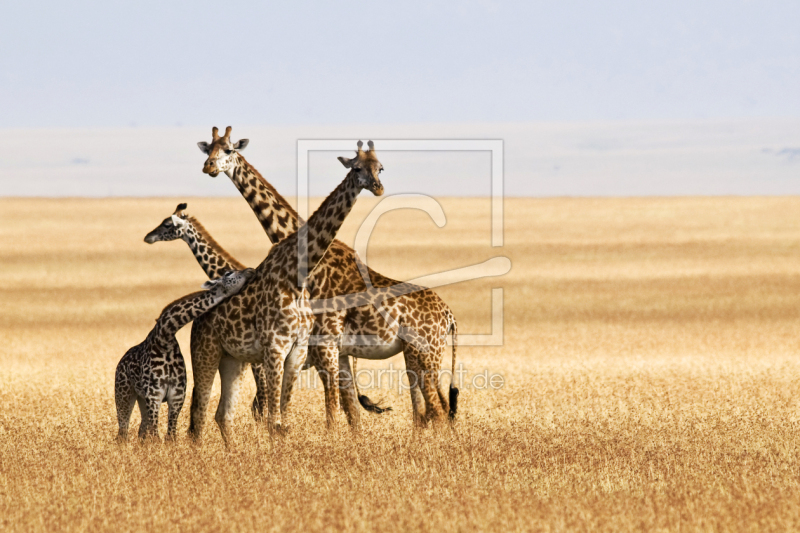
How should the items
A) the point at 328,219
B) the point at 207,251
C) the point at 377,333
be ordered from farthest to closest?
the point at 207,251 < the point at 377,333 < the point at 328,219

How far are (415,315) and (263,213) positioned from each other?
2.52 meters

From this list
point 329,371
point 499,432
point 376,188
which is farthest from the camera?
point 499,432

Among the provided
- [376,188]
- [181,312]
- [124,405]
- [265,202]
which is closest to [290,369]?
[181,312]

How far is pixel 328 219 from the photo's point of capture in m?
11.6

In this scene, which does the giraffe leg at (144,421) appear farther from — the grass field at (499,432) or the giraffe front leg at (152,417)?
the grass field at (499,432)

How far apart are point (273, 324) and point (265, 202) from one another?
103 inches

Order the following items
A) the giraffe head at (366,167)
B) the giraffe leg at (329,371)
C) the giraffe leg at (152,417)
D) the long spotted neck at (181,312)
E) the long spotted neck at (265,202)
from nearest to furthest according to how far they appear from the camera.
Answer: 1. the giraffe head at (366,167)
2. the long spotted neck at (181,312)
3. the giraffe leg at (152,417)
4. the giraffe leg at (329,371)
5. the long spotted neck at (265,202)

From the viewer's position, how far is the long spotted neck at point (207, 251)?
12641 millimetres

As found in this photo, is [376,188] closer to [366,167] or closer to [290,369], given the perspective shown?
[366,167]

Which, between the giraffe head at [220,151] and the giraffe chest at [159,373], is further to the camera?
the giraffe head at [220,151]

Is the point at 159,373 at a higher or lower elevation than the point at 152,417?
higher

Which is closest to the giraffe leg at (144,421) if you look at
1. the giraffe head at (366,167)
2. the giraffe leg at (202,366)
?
the giraffe leg at (202,366)

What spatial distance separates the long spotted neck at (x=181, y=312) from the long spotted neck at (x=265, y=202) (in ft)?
6.62

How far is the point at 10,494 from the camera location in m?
9.79
